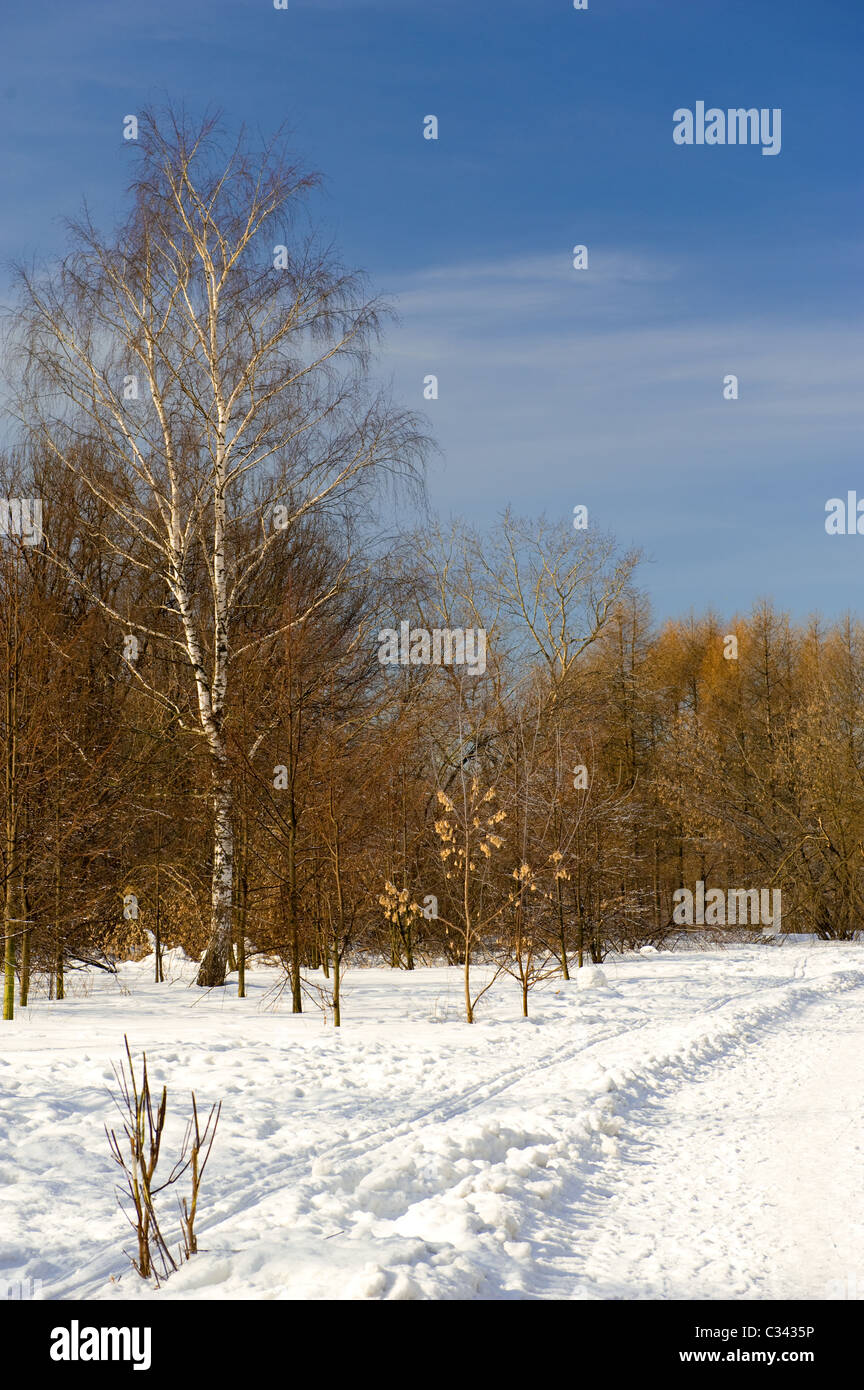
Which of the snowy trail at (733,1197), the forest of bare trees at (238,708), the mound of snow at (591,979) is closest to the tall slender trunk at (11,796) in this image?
the forest of bare trees at (238,708)

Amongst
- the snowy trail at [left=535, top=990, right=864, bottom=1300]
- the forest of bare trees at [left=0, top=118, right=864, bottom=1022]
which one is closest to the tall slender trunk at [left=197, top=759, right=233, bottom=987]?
the forest of bare trees at [left=0, top=118, right=864, bottom=1022]

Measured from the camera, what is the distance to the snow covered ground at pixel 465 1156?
469cm

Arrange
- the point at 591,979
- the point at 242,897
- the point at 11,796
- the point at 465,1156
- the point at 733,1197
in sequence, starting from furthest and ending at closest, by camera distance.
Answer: the point at 591,979, the point at 242,897, the point at 11,796, the point at 465,1156, the point at 733,1197

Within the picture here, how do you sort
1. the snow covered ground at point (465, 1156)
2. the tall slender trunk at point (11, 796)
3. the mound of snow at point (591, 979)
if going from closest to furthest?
the snow covered ground at point (465, 1156)
the tall slender trunk at point (11, 796)
the mound of snow at point (591, 979)

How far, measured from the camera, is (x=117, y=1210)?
5770 mm

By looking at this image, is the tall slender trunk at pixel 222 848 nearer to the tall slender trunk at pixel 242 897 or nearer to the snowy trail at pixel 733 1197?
the tall slender trunk at pixel 242 897

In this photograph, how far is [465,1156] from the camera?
667 centimetres

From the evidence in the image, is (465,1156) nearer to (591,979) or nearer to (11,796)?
(11,796)

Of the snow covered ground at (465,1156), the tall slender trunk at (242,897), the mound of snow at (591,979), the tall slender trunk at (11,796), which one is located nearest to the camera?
the snow covered ground at (465,1156)

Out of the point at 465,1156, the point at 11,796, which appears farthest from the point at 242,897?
the point at 465,1156

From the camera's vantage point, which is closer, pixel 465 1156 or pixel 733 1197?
pixel 733 1197
